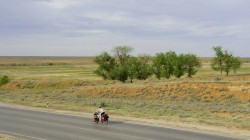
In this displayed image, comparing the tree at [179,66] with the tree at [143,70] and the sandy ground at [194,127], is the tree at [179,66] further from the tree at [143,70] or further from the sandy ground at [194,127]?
the sandy ground at [194,127]

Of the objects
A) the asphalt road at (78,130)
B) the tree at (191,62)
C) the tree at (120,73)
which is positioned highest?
the tree at (191,62)

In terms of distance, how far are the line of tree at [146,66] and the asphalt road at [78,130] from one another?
168 ft

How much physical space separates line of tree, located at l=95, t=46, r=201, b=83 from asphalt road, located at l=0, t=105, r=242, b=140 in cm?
5119

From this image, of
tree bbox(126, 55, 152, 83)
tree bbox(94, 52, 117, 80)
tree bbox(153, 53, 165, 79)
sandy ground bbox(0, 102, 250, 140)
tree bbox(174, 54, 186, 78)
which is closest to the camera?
sandy ground bbox(0, 102, 250, 140)

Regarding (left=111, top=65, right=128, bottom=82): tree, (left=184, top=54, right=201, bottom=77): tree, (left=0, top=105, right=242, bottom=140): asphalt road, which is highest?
(left=184, top=54, right=201, bottom=77): tree

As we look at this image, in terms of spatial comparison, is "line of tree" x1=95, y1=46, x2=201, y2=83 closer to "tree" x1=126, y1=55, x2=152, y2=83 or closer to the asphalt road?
"tree" x1=126, y1=55, x2=152, y2=83

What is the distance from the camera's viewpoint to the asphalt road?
1980 cm

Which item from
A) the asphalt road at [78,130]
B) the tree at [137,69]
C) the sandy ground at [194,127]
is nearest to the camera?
the asphalt road at [78,130]

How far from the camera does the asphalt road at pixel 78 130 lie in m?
19.8

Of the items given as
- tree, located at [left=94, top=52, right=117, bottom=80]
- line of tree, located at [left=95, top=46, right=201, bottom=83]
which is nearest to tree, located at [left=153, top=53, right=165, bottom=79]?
line of tree, located at [left=95, top=46, right=201, bottom=83]

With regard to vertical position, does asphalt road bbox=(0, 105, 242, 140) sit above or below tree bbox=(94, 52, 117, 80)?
below

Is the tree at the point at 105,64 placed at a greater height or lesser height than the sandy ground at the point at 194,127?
greater

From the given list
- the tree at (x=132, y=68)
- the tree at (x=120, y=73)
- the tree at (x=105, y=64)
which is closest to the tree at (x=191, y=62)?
the tree at (x=132, y=68)

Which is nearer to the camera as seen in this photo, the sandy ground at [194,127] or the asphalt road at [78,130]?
the asphalt road at [78,130]
